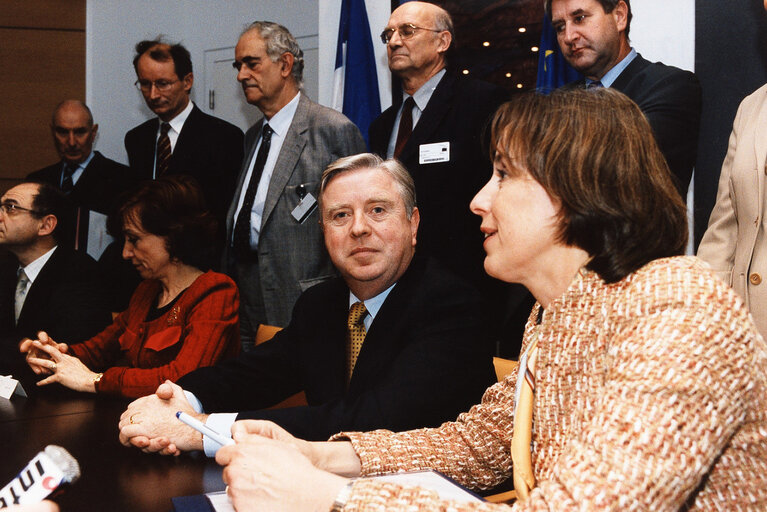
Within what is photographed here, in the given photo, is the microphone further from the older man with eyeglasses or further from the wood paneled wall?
the wood paneled wall

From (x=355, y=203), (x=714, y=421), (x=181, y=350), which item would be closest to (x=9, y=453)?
(x=181, y=350)

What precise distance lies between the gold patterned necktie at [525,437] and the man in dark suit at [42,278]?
2.30 metres

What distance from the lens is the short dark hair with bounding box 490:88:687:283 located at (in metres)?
1.17

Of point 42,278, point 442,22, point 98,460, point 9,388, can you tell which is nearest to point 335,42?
point 442,22

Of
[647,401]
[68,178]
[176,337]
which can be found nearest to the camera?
[647,401]

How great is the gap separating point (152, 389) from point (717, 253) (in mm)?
1850

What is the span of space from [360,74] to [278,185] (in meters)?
1.18

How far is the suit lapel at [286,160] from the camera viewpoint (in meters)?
3.61

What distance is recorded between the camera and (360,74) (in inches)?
177

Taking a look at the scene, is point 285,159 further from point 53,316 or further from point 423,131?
point 53,316

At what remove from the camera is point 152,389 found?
2344mm

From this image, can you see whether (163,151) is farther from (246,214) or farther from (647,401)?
(647,401)

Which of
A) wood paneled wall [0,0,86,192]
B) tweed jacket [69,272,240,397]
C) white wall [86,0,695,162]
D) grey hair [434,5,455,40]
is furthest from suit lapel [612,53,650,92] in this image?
wood paneled wall [0,0,86,192]

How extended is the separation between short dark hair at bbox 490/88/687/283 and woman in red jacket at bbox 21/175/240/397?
5.18 feet
